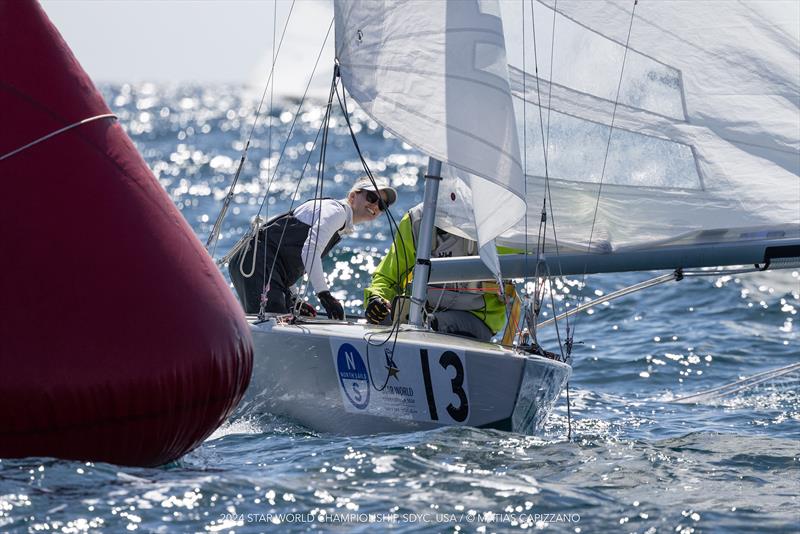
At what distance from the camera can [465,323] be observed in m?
5.57

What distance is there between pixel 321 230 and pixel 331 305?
33cm

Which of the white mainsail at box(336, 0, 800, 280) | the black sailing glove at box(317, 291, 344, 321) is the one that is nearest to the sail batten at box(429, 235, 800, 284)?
the white mainsail at box(336, 0, 800, 280)

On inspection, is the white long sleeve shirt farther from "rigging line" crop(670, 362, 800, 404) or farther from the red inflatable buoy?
"rigging line" crop(670, 362, 800, 404)

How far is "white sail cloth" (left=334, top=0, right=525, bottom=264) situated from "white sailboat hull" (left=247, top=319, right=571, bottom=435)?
587mm

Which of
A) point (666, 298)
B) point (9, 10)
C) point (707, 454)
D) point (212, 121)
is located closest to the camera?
point (9, 10)

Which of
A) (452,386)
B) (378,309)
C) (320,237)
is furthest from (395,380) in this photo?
(320,237)

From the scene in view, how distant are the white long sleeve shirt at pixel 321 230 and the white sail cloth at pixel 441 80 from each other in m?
0.71

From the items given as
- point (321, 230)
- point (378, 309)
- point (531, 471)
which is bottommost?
point (531, 471)

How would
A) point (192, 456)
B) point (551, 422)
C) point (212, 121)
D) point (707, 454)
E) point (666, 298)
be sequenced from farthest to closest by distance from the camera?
point (212, 121), point (666, 298), point (551, 422), point (707, 454), point (192, 456)

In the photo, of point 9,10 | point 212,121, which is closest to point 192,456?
point 9,10

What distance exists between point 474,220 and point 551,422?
3.44ft

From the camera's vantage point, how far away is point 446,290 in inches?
221

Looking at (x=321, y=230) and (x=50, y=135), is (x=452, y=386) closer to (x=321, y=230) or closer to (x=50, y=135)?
(x=321, y=230)

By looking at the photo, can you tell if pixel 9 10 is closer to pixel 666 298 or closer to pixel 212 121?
pixel 666 298
